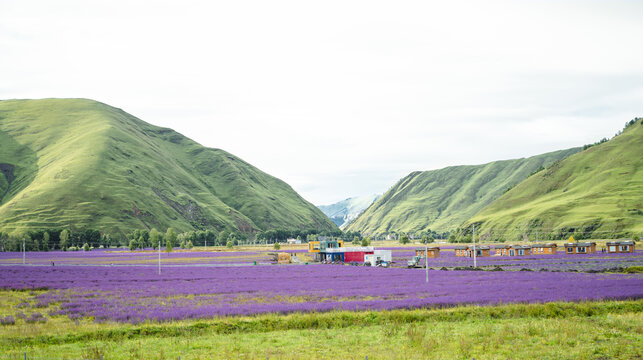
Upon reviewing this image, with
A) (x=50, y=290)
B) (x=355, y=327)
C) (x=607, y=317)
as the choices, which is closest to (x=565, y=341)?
(x=607, y=317)

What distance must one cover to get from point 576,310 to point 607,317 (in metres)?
2.26

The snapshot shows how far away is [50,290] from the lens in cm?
5803

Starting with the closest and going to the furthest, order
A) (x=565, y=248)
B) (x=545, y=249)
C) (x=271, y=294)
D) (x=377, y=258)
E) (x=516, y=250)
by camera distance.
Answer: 1. (x=271, y=294)
2. (x=377, y=258)
3. (x=565, y=248)
4. (x=545, y=249)
5. (x=516, y=250)

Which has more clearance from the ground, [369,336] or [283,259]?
[369,336]

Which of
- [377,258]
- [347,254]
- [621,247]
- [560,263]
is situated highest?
[377,258]

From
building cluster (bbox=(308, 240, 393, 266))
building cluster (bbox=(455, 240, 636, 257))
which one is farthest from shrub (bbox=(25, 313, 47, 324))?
building cluster (bbox=(455, 240, 636, 257))

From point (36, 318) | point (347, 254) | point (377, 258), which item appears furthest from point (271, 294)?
point (347, 254)

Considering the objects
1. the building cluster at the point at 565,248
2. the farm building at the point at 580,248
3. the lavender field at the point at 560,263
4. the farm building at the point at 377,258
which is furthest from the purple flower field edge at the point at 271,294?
the farm building at the point at 580,248

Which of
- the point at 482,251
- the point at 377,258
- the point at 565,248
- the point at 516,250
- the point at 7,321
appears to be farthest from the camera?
the point at 516,250

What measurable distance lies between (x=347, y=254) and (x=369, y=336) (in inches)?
3599

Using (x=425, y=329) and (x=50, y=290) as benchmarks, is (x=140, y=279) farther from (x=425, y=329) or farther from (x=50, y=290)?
(x=425, y=329)

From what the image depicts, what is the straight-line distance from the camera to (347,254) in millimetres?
119938

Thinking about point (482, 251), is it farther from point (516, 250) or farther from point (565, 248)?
point (565, 248)

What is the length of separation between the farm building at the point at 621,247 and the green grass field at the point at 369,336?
97690 mm
